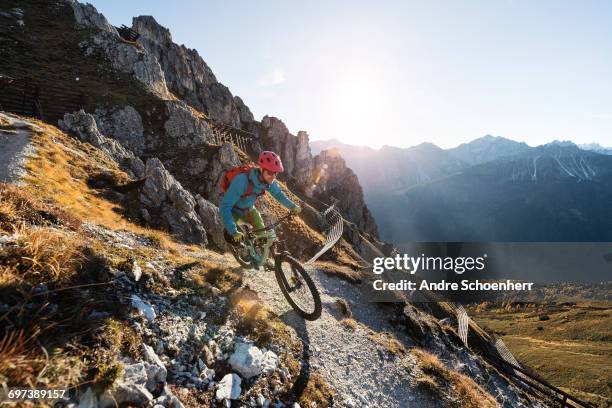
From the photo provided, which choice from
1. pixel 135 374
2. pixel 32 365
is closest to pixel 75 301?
pixel 32 365

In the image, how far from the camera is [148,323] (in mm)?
6832

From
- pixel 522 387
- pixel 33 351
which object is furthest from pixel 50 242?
pixel 522 387

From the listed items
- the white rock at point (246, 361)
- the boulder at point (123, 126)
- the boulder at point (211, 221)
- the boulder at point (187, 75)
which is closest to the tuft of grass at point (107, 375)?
the white rock at point (246, 361)

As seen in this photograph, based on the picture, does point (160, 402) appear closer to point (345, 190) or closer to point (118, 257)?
point (118, 257)

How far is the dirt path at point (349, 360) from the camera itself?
387 inches

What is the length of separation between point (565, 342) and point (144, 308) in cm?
12207

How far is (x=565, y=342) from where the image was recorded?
306 ft

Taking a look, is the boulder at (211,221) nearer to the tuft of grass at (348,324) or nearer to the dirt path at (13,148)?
the dirt path at (13,148)

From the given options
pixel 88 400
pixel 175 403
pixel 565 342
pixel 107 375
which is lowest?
pixel 565 342

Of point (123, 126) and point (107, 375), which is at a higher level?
point (123, 126)

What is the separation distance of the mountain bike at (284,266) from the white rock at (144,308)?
13.9ft

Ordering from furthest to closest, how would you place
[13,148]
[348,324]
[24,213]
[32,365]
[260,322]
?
[13,148] < [348,324] < [260,322] < [24,213] < [32,365]

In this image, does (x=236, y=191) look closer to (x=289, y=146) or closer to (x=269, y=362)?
(x=269, y=362)

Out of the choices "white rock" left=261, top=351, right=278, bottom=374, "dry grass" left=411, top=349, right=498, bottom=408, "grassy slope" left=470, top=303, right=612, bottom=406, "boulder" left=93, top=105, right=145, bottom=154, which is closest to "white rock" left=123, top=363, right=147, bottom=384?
"white rock" left=261, top=351, right=278, bottom=374
